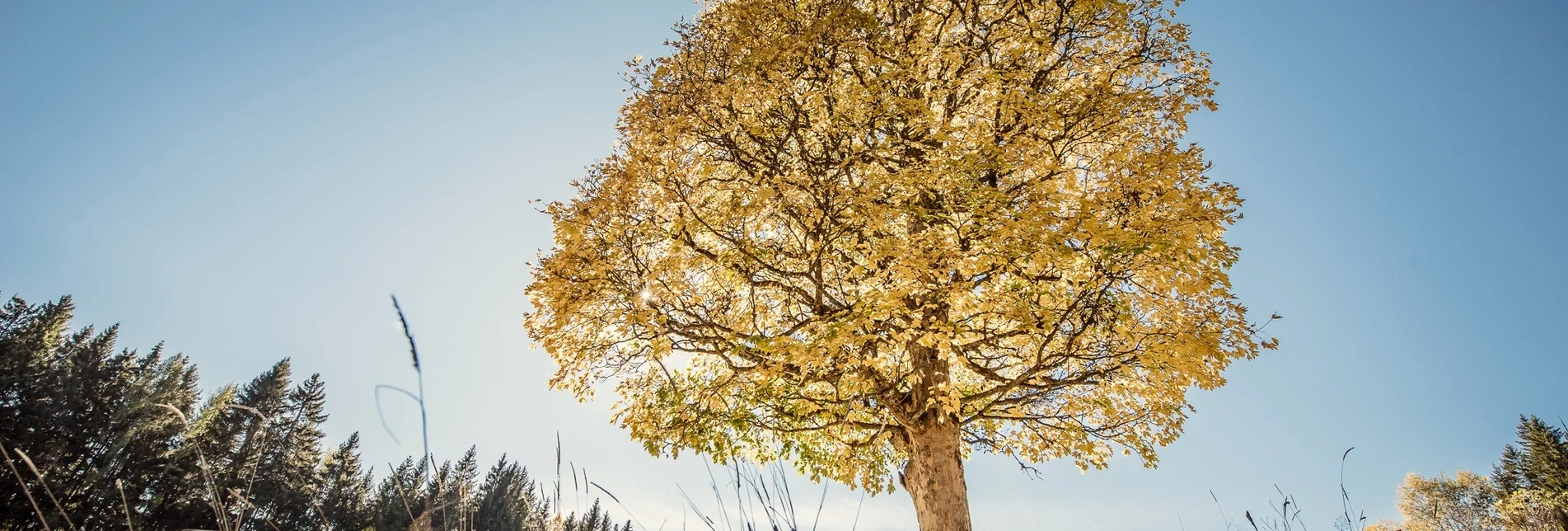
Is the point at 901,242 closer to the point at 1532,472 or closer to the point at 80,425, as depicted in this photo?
the point at 80,425

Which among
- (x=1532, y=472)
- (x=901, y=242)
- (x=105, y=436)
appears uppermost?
(x=1532, y=472)

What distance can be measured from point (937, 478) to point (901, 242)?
241 cm

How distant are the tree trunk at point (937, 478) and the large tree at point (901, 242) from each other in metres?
0.02

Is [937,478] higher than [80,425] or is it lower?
lower

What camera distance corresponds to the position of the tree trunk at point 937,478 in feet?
19.7

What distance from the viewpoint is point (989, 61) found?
288 inches

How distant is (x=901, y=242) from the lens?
5895mm

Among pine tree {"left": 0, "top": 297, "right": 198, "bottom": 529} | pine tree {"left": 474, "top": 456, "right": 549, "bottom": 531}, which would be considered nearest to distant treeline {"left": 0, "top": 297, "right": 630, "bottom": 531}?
pine tree {"left": 0, "top": 297, "right": 198, "bottom": 529}

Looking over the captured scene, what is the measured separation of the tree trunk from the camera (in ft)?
19.7

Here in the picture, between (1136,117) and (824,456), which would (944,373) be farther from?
(1136,117)

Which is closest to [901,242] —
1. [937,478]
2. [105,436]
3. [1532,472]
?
[937,478]

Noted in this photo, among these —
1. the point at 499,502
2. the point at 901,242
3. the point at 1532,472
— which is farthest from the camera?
the point at 499,502

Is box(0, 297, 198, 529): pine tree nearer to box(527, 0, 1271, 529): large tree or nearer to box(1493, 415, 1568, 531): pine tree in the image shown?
box(527, 0, 1271, 529): large tree

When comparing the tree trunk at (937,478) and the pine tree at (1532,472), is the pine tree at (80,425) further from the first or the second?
the pine tree at (1532,472)
